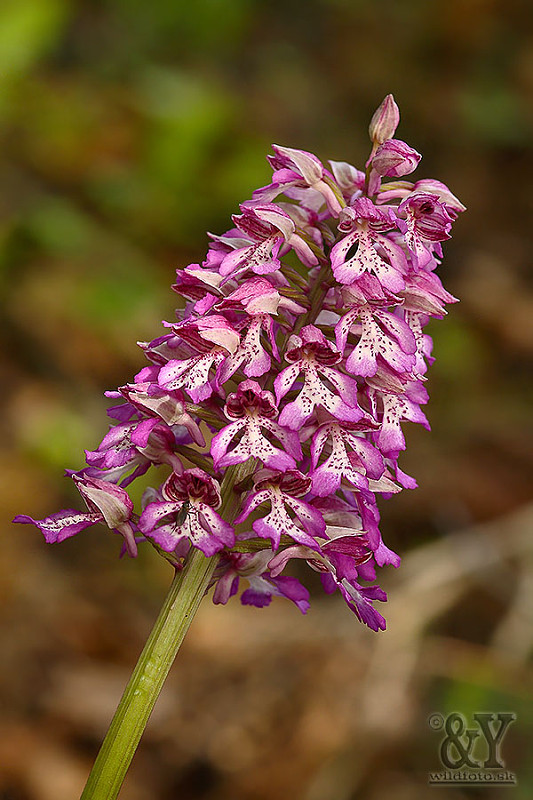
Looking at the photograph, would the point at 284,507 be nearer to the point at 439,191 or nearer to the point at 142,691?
the point at 142,691

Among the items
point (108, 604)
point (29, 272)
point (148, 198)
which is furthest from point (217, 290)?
point (148, 198)

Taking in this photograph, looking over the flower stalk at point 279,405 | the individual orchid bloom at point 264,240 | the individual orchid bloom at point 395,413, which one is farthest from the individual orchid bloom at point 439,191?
the individual orchid bloom at point 395,413

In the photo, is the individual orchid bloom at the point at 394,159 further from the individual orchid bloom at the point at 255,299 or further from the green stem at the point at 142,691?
the green stem at the point at 142,691

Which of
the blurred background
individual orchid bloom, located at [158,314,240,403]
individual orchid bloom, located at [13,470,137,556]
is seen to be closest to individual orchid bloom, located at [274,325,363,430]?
individual orchid bloom, located at [158,314,240,403]

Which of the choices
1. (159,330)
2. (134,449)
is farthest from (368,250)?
(159,330)

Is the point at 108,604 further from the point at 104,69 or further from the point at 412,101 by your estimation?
the point at 412,101

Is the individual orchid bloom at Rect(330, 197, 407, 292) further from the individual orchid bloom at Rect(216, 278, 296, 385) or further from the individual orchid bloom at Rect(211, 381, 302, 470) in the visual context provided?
the individual orchid bloom at Rect(211, 381, 302, 470)

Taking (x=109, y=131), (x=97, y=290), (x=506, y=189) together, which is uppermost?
(x=506, y=189)
